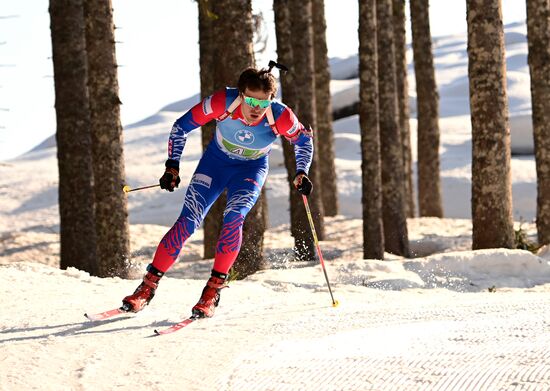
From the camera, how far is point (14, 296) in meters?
8.22

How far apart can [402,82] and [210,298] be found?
58.2 ft

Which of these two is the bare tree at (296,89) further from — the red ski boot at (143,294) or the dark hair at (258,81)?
the dark hair at (258,81)

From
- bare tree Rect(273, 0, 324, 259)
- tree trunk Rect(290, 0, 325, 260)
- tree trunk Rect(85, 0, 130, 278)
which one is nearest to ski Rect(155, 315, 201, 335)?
tree trunk Rect(85, 0, 130, 278)

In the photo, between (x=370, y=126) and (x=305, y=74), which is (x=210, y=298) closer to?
(x=370, y=126)

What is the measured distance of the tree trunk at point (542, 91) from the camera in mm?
15188

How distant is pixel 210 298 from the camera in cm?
721

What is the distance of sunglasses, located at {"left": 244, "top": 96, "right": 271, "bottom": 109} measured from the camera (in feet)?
23.8

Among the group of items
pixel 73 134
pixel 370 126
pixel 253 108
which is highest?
pixel 253 108

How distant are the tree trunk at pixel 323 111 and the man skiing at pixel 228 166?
14342mm

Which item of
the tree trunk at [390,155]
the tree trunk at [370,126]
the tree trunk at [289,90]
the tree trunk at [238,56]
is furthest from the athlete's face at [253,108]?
the tree trunk at [390,155]

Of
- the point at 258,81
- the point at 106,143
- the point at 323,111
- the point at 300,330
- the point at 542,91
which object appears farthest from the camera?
the point at 323,111

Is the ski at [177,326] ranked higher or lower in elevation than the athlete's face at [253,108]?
lower

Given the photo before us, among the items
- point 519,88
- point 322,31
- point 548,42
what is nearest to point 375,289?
point 548,42

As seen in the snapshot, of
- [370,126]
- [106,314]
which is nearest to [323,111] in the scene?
[370,126]
